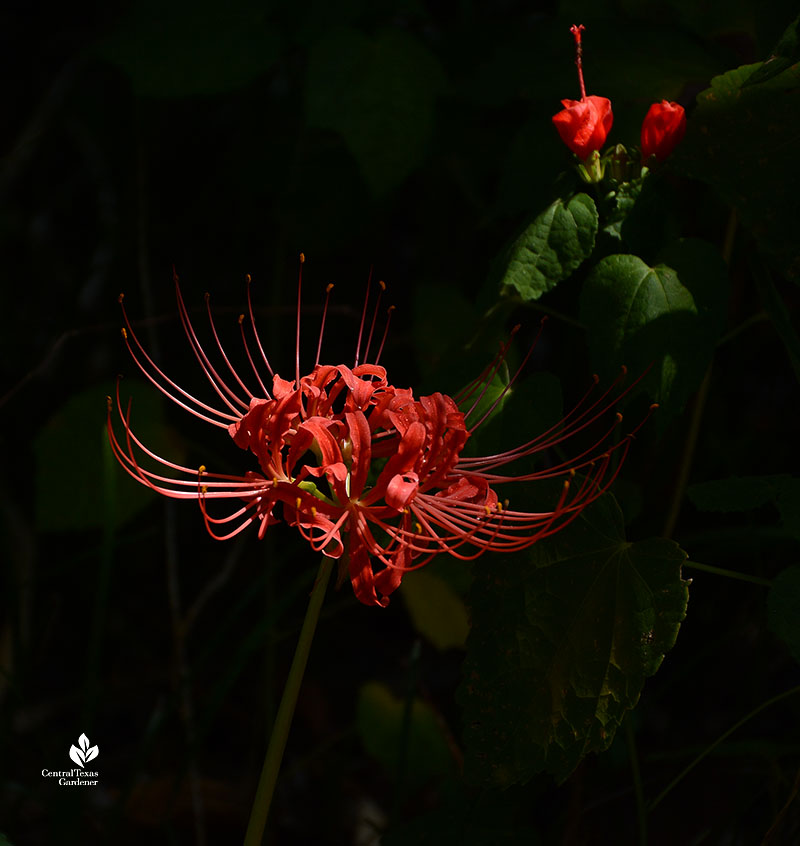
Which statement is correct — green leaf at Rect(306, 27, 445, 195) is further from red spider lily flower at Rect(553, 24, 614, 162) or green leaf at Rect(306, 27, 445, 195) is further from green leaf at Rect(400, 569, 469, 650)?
green leaf at Rect(400, 569, 469, 650)

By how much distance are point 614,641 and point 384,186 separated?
0.80 m

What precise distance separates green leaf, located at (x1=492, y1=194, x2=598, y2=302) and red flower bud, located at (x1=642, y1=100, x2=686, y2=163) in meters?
0.09

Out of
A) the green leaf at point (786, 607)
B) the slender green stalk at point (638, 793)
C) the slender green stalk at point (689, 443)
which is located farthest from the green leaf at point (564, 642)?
the slender green stalk at point (689, 443)

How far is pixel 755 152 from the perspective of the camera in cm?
103

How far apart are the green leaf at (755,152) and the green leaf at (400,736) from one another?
107cm

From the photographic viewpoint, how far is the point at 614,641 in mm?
977

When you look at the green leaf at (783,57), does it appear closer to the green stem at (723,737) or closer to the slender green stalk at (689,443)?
the slender green stalk at (689,443)

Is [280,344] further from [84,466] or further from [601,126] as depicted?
[601,126]

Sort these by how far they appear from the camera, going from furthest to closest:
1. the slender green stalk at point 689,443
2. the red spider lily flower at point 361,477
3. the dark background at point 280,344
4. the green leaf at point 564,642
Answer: the dark background at point 280,344 < the slender green stalk at point 689,443 < the green leaf at point 564,642 < the red spider lily flower at point 361,477

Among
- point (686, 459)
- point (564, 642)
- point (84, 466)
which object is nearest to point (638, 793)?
point (564, 642)

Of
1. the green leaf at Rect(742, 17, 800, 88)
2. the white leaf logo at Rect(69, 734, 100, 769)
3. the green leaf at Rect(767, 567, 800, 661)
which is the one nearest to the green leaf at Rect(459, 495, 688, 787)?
the green leaf at Rect(767, 567, 800, 661)

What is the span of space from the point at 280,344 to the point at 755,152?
1.27 m

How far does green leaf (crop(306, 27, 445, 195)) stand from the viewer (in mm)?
1415

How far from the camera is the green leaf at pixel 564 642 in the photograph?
95 cm
